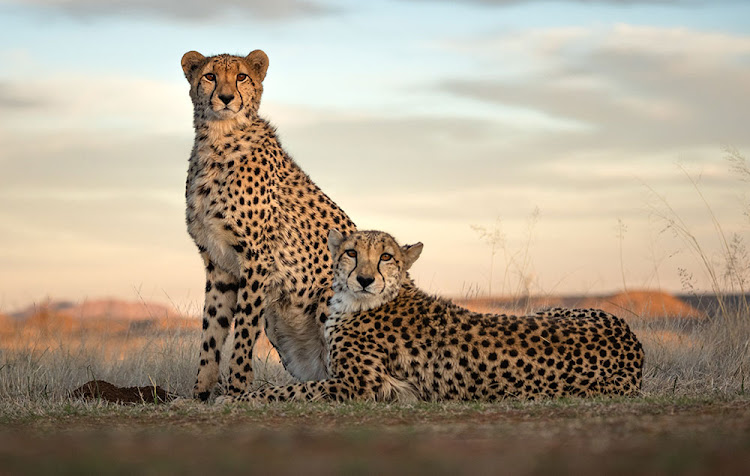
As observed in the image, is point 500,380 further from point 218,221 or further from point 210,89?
point 210,89

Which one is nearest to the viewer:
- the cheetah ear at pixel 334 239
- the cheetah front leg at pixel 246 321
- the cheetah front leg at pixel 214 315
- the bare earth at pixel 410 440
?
the bare earth at pixel 410 440

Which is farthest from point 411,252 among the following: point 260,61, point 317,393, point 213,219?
point 260,61

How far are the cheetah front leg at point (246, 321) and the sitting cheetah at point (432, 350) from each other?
78cm

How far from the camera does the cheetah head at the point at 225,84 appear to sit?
665 centimetres

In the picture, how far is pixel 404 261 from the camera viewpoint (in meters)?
5.86

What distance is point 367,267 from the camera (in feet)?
18.4

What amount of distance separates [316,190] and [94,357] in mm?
2793

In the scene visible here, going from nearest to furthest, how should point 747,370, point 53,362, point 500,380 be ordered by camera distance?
point 500,380 → point 747,370 → point 53,362

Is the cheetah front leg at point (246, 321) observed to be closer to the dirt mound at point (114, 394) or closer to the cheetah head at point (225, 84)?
the dirt mound at point (114, 394)

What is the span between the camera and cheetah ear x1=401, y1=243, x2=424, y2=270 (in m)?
5.85

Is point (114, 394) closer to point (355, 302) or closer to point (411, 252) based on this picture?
point (355, 302)

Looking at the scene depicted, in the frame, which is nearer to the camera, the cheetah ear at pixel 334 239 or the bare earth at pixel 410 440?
the bare earth at pixel 410 440

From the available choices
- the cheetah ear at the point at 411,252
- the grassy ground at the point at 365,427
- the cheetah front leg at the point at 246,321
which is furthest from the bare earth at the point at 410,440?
the cheetah front leg at the point at 246,321

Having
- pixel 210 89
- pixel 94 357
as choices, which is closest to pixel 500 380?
pixel 210 89
